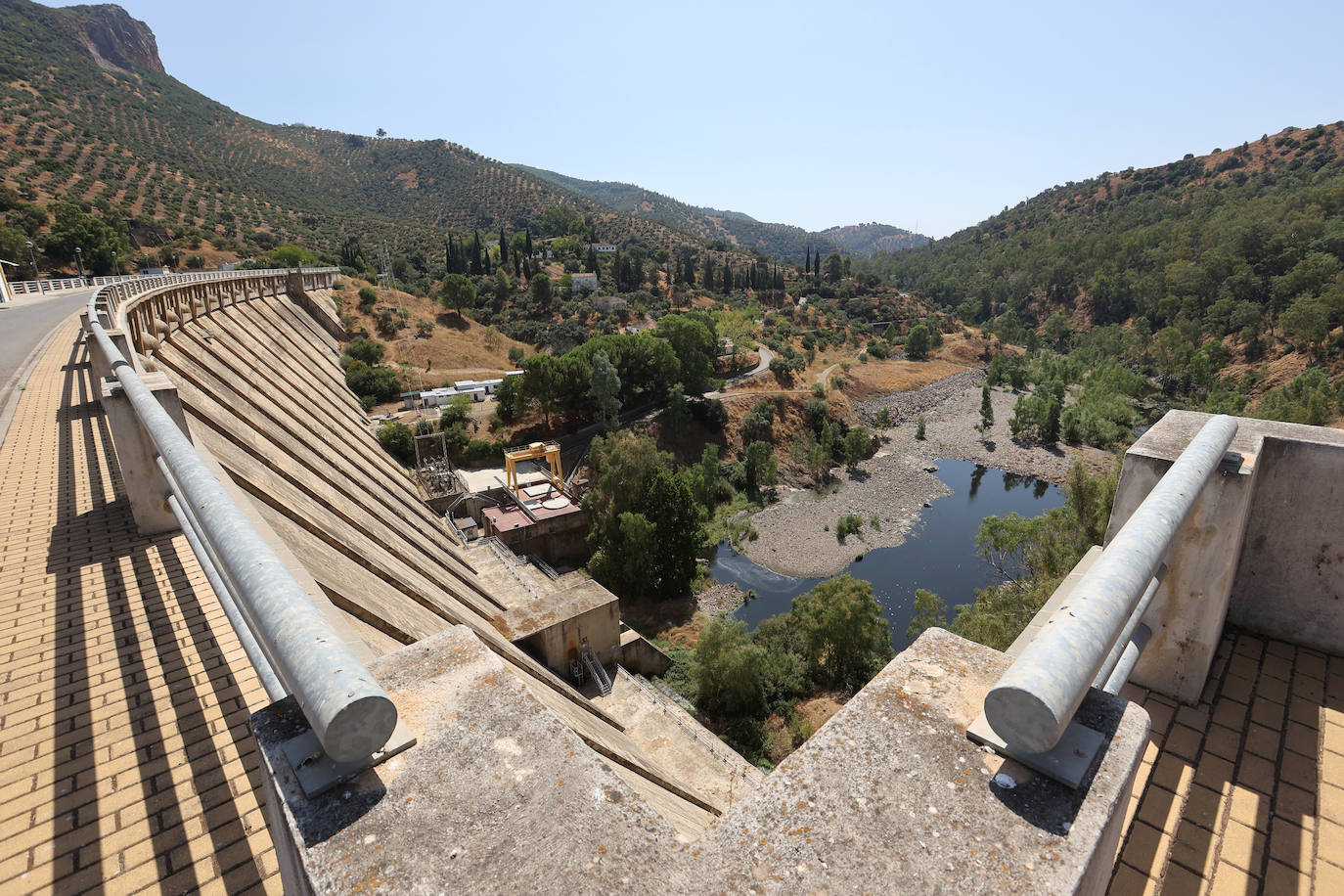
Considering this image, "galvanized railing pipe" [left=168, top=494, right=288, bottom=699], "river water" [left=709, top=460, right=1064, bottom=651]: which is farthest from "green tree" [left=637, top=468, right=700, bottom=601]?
"galvanized railing pipe" [left=168, top=494, right=288, bottom=699]

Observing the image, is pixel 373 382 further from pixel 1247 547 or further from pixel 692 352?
pixel 1247 547

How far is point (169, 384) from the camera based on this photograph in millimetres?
6711

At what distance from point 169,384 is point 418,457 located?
27251 millimetres

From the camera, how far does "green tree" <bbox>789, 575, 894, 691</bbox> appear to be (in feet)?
71.6

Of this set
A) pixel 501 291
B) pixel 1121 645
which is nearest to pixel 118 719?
pixel 1121 645

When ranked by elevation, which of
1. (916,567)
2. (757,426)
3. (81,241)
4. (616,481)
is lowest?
(916,567)

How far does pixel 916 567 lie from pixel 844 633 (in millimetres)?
14801

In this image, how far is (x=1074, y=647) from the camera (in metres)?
1.94

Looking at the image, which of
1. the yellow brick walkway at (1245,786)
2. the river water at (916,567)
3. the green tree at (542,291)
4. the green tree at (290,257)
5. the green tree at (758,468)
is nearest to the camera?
the yellow brick walkway at (1245,786)

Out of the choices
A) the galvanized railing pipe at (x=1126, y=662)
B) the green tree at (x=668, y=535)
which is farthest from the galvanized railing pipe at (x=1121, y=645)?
the green tree at (x=668, y=535)

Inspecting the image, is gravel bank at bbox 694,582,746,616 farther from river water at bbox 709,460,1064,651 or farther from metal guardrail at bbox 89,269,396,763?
metal guardrail at bbox 89,269,396,763

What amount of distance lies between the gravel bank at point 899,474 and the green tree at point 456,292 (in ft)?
127

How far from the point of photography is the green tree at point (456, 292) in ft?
195

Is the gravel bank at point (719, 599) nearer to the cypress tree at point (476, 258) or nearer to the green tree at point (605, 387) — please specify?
the green tree at point (605, 387)
